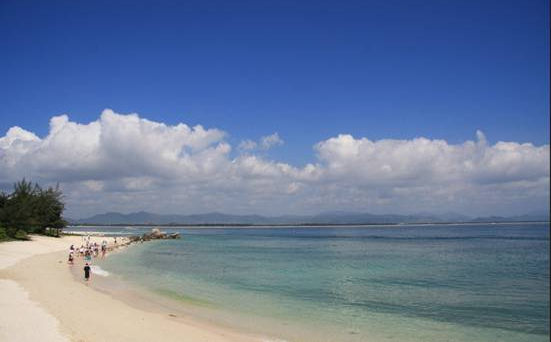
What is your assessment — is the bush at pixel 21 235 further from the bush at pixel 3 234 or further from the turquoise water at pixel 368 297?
the turquoise water at pixel 368 297

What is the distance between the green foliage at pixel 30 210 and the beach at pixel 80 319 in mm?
37086

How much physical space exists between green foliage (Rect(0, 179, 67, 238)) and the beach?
37.1m

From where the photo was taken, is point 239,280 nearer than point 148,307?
No

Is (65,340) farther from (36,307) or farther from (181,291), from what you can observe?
(181,291)

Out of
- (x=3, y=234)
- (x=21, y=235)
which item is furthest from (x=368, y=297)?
(x=21, y=235)

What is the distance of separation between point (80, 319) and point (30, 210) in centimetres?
5477

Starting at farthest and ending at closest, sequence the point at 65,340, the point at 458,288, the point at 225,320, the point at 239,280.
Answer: the point at 239,280, the point at 458,288, the point at 225,320, the point at 65,340

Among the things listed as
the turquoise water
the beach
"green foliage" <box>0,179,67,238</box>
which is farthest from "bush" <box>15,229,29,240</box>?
the beach

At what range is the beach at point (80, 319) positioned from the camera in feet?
49.9

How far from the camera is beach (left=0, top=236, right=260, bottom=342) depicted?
15.2 meters

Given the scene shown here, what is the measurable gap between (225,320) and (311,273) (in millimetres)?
21394

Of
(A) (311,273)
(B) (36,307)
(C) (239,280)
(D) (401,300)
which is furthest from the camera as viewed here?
(A) (311,273)

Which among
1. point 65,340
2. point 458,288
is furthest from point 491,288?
point 65,340

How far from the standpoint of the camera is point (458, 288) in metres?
31.5
